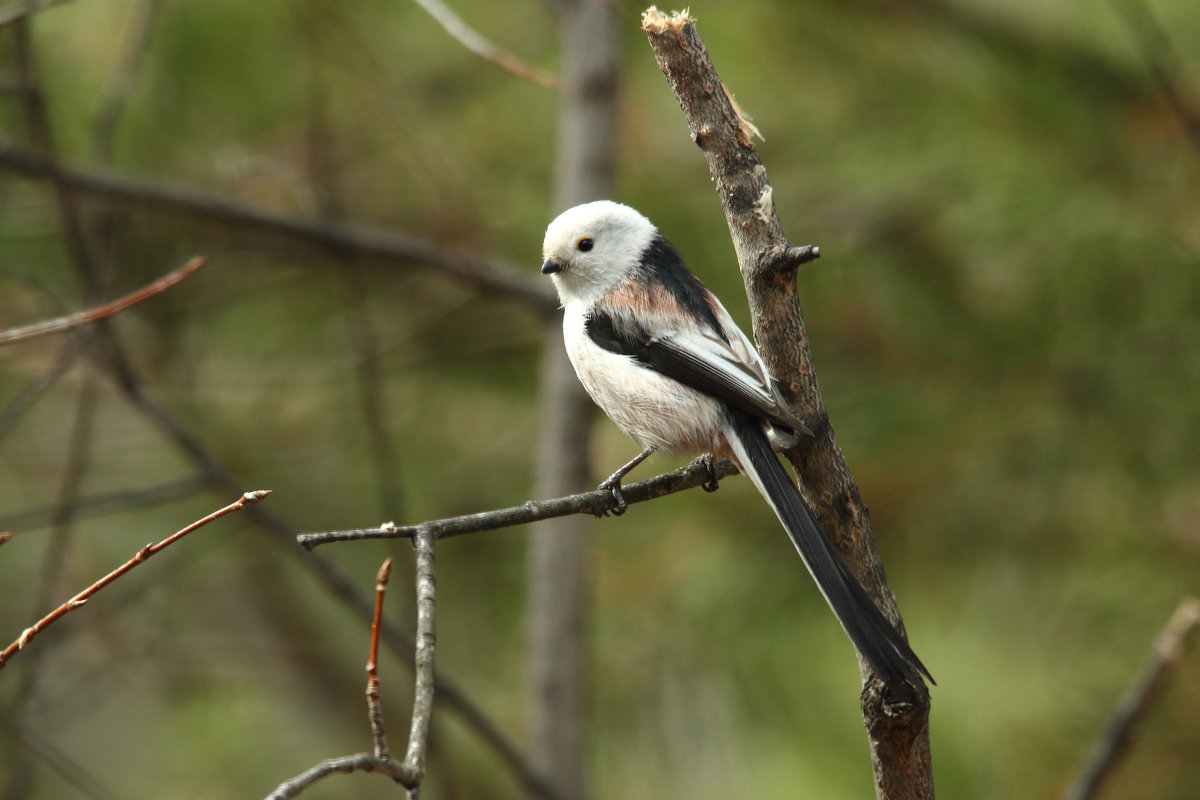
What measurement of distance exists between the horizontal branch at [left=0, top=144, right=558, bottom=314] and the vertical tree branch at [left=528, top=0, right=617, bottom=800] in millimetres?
244

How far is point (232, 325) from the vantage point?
11.6ft

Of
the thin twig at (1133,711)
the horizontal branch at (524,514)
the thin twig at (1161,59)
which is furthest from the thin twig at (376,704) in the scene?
the thin twig at (1161,59)

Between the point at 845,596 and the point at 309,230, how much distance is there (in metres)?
2.03

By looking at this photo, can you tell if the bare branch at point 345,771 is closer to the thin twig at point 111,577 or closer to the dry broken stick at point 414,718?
the dry broken stick at point 414,718

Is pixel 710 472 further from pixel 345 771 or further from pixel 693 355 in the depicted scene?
pixel 345 771

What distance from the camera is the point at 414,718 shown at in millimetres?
1075

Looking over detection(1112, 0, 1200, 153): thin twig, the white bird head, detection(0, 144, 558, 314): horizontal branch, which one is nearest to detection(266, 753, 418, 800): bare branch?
the white bird head

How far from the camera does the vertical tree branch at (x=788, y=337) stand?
4.62 feet

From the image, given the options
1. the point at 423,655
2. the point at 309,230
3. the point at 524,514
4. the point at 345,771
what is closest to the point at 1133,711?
the point at 524,514

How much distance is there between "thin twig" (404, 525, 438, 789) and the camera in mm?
1038

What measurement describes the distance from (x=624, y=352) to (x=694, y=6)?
1.78m

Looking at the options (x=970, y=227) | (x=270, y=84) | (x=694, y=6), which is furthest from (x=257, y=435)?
(x=970, y=227)

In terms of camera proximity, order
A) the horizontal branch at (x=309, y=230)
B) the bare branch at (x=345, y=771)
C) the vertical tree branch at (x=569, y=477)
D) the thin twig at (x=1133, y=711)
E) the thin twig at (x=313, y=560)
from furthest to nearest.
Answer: the vertical tree branch at (x=569, y=477) < the horizontal branch at (x=309, y=230) < the thin twig at (x=313, y=560) < the thin twig at (x=1133, y=711) < the bare branch at (x=345, y=771)

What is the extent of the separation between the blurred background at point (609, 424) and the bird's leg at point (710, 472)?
99cm
